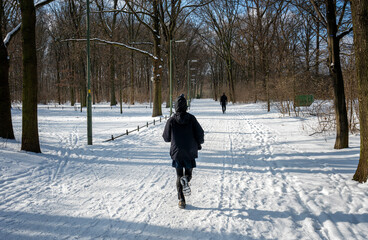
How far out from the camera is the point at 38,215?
14.3 feet

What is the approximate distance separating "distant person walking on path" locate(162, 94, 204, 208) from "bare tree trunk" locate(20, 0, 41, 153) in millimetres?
5665

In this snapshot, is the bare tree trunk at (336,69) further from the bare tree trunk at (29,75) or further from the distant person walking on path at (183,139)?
the bare tree trunk at (29,75)

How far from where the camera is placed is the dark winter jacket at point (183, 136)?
4496 mm

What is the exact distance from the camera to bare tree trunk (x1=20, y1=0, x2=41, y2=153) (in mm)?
8017

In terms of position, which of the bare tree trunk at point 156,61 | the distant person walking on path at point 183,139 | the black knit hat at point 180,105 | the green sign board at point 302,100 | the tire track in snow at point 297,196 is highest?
the bare tree trunk at point 156,61

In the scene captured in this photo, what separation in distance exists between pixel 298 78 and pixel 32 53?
17001mm

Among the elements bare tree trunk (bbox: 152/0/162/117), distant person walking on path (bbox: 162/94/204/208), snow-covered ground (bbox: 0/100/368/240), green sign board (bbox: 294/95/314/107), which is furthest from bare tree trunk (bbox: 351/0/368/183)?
bare tree trunk (bbox: 152/0/162/117)

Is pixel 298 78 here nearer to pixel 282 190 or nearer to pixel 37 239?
pixel 282 190

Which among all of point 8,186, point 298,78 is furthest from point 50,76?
point 8,186

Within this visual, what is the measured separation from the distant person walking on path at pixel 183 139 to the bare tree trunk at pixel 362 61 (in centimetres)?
331

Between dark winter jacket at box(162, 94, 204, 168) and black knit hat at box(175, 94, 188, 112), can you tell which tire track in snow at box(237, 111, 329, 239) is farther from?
black knit hat at box(175, 94, 188, 112)

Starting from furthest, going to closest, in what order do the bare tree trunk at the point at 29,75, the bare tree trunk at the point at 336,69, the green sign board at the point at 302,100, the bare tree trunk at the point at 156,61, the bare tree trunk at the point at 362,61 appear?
1. the bare tree trunk at the point at 156,61
2. the green sign board at the point at 302,100
3. the bare tree trunk at the point at 336,69
4. the bare tree trunk at the point at 29,75
5. the bare tree trunk at the point at 362,61

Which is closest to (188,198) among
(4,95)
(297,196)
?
(297,196)

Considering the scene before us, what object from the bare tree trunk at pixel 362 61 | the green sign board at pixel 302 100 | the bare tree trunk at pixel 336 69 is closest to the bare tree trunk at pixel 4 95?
the bare tree trunk at pixel 362 61
